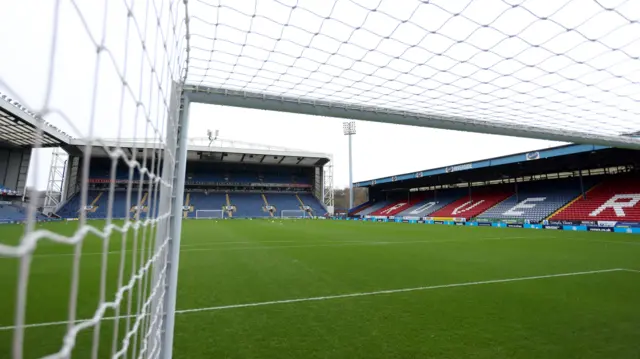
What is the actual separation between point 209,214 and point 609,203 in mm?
29088

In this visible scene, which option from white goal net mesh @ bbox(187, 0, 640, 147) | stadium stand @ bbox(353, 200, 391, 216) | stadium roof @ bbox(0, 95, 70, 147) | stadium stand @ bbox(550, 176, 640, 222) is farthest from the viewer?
stadium stand @ bbox(353, 200, 391, 216)

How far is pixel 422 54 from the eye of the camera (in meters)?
3.06

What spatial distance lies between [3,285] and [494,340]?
18.4 ft

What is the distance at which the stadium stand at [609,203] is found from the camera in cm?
1495


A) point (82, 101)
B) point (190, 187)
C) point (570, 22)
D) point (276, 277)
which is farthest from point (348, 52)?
point (190, 187)

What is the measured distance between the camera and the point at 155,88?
1.69 metres

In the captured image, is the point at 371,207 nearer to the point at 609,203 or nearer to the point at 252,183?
the point at 252,183

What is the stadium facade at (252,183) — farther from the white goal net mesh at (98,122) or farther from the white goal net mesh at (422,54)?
the white goal net mesh at (98,122)

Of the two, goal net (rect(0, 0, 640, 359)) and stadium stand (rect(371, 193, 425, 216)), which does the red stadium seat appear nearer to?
stadium stand (rect(371, 193, 425, 216))

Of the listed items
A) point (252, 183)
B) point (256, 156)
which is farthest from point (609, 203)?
point (252, 183)

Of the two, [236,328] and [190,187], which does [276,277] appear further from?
Answer: [190,187]

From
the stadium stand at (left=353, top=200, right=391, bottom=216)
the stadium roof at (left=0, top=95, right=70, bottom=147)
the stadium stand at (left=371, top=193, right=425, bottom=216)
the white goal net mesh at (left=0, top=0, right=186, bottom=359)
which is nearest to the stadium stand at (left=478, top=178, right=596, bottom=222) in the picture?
the stadium stand at (left=371, top=193, right=425, bottom=216)

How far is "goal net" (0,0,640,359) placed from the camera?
0.99 m

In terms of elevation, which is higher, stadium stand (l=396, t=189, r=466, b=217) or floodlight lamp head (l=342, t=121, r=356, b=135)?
floodlight lamp head (l=342, t=121, r=356, b=135)
